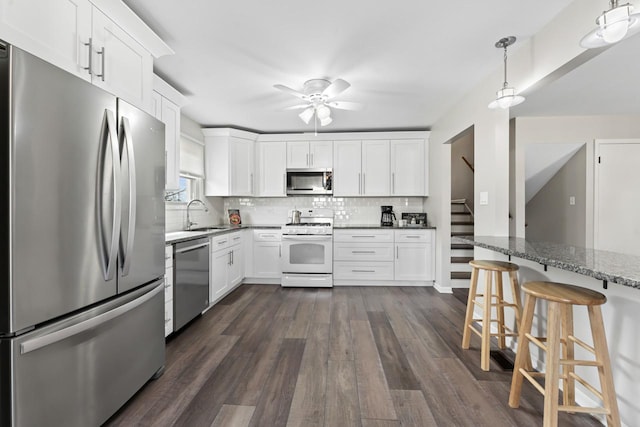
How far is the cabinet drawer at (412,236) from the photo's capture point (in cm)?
423

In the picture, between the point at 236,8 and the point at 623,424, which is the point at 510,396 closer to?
the point at 623,424

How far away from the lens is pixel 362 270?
429cm

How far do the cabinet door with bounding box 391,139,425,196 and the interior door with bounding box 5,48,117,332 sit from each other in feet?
12.6

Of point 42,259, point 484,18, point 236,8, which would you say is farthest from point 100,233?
point 484,18

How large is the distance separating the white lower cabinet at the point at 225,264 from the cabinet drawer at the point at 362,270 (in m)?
1.43

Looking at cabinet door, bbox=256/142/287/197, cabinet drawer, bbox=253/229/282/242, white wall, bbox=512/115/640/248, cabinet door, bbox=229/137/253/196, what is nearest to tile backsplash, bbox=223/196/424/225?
cabinet door, bbox=256/142/287/197

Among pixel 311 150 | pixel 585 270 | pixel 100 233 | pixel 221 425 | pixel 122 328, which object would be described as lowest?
pixel 221 425

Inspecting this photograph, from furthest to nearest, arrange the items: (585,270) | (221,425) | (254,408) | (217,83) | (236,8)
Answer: (217,83) < (236,8) < (254,408) < (221,425) < (585,270)

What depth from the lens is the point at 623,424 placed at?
1438 millimetres

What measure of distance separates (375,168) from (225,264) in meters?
2.67

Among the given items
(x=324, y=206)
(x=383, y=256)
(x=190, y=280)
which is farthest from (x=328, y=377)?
(x=324, y=206)

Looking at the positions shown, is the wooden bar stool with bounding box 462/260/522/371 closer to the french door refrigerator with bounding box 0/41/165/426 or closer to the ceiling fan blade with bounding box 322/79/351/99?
the ceiling fan blade with bounding box 322/79/351/99

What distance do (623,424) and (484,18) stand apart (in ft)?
7.94

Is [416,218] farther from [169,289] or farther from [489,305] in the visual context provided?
[169,289]
